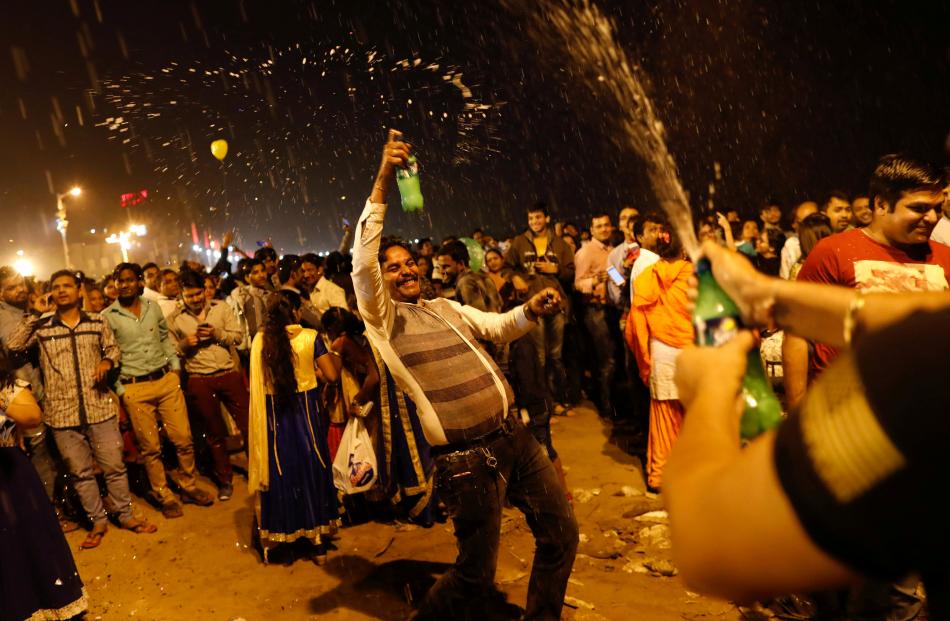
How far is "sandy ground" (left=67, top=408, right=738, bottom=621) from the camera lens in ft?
13.6

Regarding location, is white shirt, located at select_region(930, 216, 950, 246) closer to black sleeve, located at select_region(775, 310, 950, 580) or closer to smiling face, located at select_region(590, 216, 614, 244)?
smiling face, located at select_region(590, 216, 614, 244)

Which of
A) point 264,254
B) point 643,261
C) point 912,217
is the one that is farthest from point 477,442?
point 264,254

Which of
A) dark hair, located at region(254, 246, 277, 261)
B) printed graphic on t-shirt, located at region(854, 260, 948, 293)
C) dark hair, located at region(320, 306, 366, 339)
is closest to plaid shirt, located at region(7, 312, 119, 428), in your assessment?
dark hair, located at region(320, 306, 366, 339)

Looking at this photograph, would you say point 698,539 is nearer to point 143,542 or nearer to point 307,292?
point 143,542

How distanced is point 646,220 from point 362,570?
4.19m

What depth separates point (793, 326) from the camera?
1.34 m

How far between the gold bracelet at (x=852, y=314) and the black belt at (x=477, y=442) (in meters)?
2.29

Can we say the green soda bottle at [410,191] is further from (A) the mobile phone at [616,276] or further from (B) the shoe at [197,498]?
(B) the shoe at [197,498]

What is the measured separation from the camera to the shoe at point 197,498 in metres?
6.48

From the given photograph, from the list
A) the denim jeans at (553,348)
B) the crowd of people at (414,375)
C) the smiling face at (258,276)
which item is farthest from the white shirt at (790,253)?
the smiling face at (258,276)

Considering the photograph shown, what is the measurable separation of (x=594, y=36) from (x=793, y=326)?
19.2 feet

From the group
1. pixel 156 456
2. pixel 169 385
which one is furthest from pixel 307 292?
pixel 156 456

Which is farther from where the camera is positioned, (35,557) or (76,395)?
(76,395)

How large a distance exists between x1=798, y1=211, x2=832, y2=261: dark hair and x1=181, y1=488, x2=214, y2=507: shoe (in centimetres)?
706
